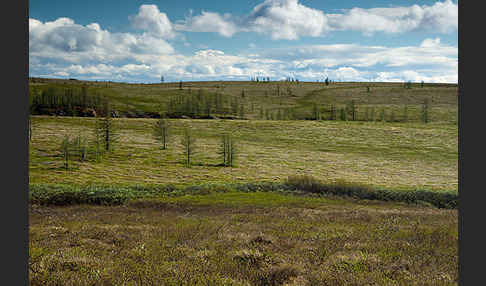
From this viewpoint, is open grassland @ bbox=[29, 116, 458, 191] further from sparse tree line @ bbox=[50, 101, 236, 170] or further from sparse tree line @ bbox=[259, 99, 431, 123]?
sparse tree line @ bbox=[259, 99, 431, 123]

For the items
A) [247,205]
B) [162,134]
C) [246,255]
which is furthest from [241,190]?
[162,134]

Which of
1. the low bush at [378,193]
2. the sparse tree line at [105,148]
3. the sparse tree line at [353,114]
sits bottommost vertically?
the low bush at [378,193]

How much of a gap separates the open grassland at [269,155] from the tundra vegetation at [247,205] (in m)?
0.45

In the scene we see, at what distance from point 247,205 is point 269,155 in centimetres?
4760

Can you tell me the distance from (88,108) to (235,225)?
143 meters

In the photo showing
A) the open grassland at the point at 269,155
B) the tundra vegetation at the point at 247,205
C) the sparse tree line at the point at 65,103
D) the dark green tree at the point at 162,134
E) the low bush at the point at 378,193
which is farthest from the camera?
the sparse tree line at the point at 65,103

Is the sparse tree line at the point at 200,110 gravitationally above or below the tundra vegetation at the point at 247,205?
above

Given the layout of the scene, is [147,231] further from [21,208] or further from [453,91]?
[453,91]

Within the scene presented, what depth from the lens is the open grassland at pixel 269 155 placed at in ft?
169

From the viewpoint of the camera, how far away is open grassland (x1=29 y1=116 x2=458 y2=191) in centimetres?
5162

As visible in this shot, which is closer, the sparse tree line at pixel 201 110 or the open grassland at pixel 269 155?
the open grassland at pixel 269 155

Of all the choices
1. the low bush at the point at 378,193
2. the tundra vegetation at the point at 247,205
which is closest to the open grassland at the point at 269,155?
the tundra vegetation at the point at 247,205

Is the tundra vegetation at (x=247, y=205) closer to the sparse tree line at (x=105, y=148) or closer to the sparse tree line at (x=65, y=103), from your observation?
the sparse tree line at (x=105, y=148)

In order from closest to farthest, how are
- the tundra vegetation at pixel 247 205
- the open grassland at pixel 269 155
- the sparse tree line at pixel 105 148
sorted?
1. the tundra vegetation at pixel 247 205
2. the open grassland at pixel 269 155
3. the sparse tree line at pixel 105 148
